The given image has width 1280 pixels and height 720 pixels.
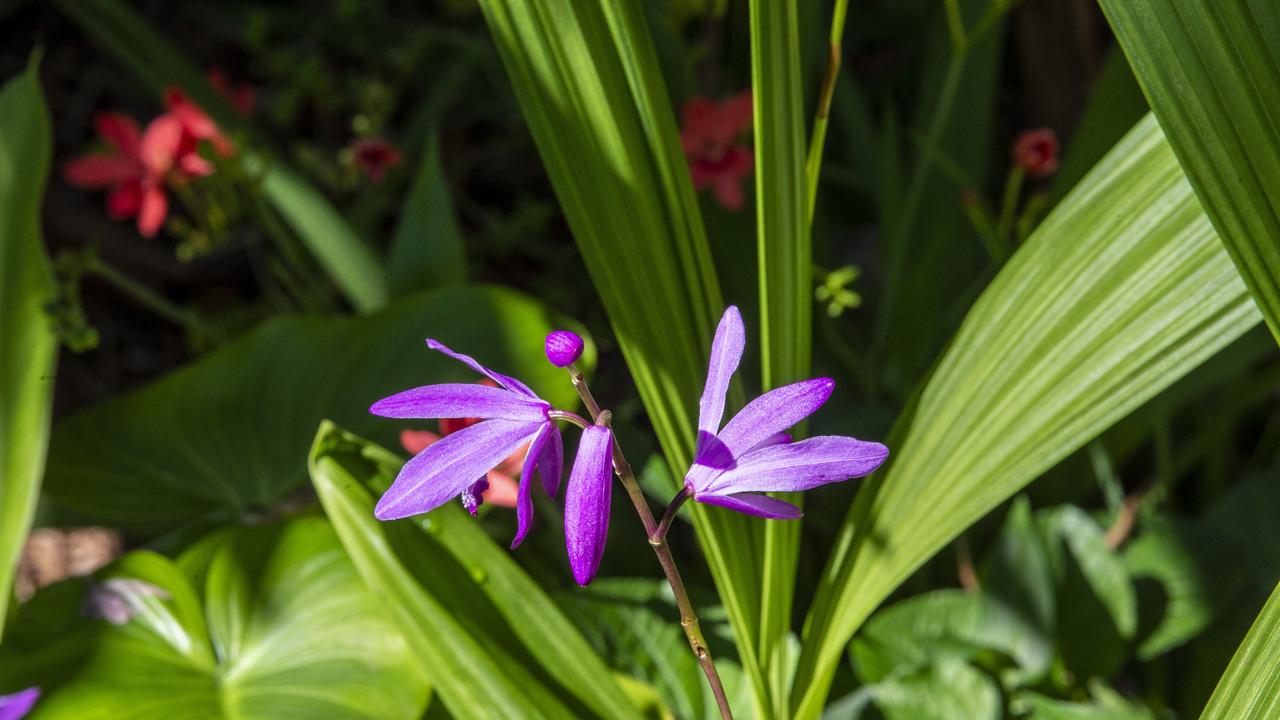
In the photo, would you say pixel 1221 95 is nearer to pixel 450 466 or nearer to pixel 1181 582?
pixel 450 466

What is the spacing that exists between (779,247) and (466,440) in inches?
9.3

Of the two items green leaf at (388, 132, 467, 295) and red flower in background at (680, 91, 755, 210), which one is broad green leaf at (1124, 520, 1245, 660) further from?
green leaf at (388, 132, 467, 295)

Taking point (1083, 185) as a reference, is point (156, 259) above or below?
above

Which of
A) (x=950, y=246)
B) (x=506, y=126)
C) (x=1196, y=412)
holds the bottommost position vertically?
(x=1196, y=412)

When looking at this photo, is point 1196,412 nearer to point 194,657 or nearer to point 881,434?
point 881,434

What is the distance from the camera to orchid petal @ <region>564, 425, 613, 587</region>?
0.37 metres

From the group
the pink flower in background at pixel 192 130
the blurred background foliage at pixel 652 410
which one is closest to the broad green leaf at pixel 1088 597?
the blurred background foliage at pixel 652 410

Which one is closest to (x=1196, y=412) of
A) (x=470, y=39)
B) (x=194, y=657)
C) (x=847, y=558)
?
(x=847, y=558)

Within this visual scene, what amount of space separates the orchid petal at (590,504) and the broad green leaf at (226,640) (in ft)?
1.20

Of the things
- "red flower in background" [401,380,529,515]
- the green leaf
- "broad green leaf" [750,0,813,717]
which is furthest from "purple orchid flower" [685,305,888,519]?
the green leaf

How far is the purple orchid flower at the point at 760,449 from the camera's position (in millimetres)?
374

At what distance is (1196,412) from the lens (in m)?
1.19

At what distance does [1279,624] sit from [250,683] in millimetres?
605

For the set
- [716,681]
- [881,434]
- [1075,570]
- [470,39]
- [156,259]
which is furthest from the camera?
[156,259]
